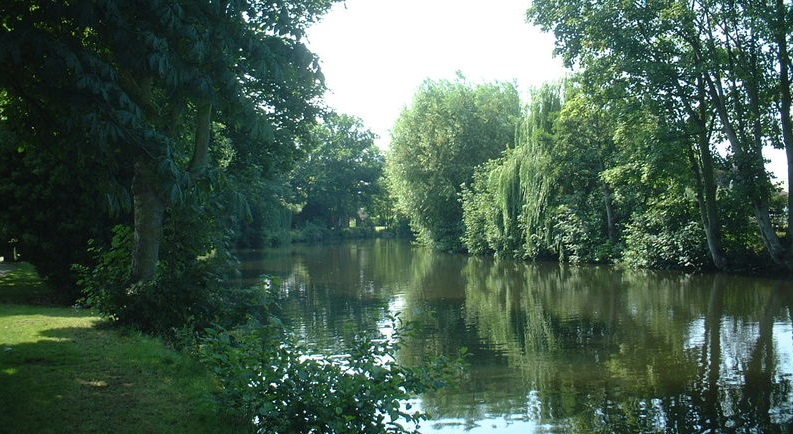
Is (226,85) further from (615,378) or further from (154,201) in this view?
(615,378)

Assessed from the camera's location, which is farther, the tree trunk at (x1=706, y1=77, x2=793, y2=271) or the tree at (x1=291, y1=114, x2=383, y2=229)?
the tree at (x1=291, y1=114, x2=383, y2=229)

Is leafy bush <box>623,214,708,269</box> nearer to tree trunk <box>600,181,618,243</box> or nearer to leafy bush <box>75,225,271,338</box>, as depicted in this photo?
tree trunk <box>600,181,618,243</box>

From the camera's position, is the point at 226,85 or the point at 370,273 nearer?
the point at 226,85

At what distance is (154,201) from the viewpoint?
1010cm

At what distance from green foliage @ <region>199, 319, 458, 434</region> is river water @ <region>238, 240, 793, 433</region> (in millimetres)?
609

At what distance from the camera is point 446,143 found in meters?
43.8

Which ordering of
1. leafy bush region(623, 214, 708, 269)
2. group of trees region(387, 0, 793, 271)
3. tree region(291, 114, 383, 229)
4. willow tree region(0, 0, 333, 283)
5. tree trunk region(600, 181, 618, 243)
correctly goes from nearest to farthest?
1. willow tree region(0, 0, 333, 283)
2. group of trees region(387, 0, 793, 271)
3. leafy bush region(623, 214, 708, 269)
4. tree trunk region(600, 181, 618, 243)
5. tree region(291, 114, 383, 229)

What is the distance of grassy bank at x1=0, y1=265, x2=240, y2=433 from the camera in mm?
5492

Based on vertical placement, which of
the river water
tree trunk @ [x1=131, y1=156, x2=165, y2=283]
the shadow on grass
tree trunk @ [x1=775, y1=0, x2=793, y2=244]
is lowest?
the river water

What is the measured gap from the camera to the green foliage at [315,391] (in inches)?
194

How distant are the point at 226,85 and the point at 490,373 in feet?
18.2

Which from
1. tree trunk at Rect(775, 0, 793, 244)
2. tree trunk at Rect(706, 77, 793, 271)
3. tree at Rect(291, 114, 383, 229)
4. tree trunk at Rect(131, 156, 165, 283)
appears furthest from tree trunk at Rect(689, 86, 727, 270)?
tree at Rect(291, 114, 383, 229)

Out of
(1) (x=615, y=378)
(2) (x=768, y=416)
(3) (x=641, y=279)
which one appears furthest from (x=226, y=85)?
(3) (x=641, y=279)

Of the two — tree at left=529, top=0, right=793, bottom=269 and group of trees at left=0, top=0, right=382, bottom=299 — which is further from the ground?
tree at left=529, top=0, right=793, bottom=269
